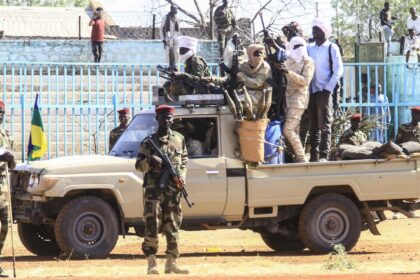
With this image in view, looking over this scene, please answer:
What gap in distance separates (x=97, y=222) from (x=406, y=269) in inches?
151

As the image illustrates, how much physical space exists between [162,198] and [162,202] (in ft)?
0.15

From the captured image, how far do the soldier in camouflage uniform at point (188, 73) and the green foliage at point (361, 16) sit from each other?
43.0 metres

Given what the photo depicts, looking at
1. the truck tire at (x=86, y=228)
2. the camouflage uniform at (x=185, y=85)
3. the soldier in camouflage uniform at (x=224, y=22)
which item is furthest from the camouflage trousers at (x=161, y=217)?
the soldier in camouflage uniform at (x=224, y=22)

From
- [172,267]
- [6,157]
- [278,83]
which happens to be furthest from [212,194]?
[6,157]

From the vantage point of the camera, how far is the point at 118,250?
1708 cm

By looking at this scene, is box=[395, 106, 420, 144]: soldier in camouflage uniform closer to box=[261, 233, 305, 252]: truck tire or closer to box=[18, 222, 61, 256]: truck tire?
box=[261, 233, 305, 252]: truck tire

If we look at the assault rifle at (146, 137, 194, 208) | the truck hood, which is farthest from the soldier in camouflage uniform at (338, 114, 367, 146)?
the assault rifle at (146, 137, 194, 208)

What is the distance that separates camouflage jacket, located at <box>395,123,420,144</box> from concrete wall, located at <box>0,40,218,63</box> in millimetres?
9241

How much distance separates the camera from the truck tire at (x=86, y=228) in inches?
592

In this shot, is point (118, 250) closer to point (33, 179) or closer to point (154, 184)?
point (33, 179)

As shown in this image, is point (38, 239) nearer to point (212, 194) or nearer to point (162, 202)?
point (212, 194)

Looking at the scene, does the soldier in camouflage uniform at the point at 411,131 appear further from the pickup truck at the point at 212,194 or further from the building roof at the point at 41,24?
the building roof at the point at 41,24

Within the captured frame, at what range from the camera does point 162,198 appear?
44.3 ft

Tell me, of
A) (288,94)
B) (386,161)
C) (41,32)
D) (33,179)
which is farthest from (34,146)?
(41,32)
